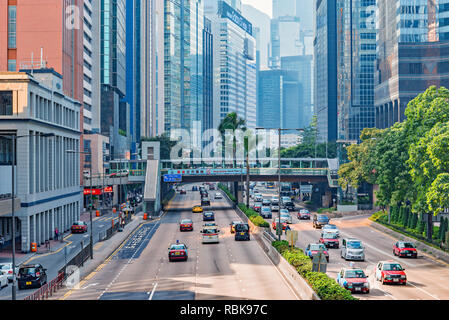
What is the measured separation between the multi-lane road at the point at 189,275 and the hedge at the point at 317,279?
4.27 ft

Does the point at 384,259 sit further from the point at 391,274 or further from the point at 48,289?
the point at 48,289

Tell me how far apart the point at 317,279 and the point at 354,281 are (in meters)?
4.17

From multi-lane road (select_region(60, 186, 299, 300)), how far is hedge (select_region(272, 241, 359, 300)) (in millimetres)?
1300

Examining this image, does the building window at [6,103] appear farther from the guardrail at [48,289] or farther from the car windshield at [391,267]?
the car windshield at [391,267]

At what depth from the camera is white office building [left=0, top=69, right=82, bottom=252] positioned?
5575 cm

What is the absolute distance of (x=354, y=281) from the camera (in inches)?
1221

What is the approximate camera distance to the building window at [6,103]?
56375mm

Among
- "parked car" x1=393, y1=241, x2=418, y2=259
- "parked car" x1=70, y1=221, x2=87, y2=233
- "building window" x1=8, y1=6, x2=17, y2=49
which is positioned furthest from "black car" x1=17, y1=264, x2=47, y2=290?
"building window" x1=8, y1=6, x2=17, y2=49

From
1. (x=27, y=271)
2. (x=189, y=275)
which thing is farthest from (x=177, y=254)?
(x=27, y=271)

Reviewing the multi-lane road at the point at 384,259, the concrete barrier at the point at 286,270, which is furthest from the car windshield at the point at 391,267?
the concrete barrier at the point at 286,270

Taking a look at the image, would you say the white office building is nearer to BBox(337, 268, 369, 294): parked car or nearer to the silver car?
the silver car

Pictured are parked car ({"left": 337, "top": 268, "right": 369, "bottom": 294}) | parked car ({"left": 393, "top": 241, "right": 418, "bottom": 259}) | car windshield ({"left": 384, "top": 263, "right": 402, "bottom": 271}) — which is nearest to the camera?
parked car ({"left": 337, "top": 268, "right": 369, "bottom": 294})
